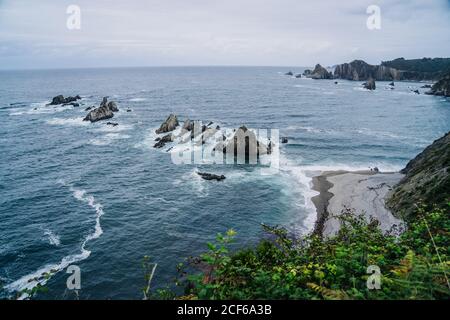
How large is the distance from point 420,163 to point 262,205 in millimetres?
21704

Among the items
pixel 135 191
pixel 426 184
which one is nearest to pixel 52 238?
pixel 135 191

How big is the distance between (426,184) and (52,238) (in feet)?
123

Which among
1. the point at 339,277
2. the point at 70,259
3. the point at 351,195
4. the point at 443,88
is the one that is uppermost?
the point at 443,88

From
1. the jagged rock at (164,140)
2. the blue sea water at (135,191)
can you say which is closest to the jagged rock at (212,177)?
the blue sea water at (135,191)

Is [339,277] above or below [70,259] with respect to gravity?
above

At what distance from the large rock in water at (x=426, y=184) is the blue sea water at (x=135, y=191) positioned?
29.6 ft

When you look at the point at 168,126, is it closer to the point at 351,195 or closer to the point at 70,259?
the point at 351,195

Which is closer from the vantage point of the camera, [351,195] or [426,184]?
[426,184]

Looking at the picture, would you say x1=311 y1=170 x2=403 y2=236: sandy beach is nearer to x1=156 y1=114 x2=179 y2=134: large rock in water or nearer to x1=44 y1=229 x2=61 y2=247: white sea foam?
x1=44 y1=229 x2=61 y2=247: white sea foam

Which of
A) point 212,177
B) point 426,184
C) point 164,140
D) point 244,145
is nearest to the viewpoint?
point 426,184

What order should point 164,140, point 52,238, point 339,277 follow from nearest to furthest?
point 339,277 < point 52,238 < point 164,140

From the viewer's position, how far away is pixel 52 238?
31.9 meters

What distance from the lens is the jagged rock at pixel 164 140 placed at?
64.1 m
